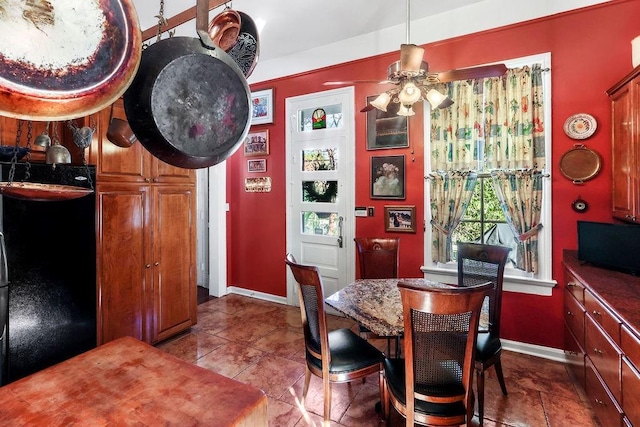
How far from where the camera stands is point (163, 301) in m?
3.01

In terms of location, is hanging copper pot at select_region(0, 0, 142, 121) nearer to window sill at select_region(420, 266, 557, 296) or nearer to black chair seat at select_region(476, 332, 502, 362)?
black chair seat at select_region(476, 332, 502, 362)

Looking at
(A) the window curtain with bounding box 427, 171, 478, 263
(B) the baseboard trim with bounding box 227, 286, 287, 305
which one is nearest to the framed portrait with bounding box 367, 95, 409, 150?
(A) the window curtain with bounding box 427, 171, 478, 263

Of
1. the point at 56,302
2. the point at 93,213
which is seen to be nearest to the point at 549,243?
the point at 93,213

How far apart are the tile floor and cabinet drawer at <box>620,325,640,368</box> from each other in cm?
85

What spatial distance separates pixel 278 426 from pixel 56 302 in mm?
1860

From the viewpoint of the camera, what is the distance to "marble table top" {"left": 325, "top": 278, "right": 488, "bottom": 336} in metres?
1.69

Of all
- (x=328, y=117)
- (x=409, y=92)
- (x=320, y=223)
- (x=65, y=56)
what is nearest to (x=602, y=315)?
(x=409, y=92)

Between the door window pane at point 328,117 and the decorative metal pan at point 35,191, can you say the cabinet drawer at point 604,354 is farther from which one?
the door window pane at point 328,117

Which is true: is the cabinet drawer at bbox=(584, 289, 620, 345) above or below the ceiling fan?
below

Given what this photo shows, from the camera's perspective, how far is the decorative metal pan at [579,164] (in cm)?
255

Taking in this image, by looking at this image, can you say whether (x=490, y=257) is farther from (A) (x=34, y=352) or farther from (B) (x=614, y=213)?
(A) (x=34, y=352)

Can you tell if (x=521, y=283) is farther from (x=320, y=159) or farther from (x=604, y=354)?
(x=320, y=159)

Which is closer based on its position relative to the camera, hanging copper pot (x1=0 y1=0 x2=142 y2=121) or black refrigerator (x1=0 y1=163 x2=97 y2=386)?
hanging copper pot (x1=0 y1=0 x2=142 y2=121)

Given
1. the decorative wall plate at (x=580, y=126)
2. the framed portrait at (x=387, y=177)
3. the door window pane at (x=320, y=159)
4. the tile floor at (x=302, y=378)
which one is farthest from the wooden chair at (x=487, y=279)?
the door window pane at (x=320, y=159)
